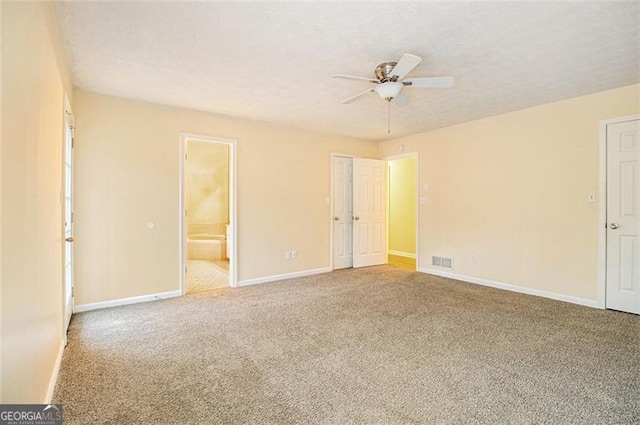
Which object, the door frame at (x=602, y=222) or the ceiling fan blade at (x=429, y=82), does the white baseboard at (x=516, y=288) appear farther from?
the ceiling fan blade at (x=429, y=82)

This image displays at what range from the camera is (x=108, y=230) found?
3.65 meters

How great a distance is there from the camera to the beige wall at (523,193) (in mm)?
3686

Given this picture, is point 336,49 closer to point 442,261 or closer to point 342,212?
point 342,212

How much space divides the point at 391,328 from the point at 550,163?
3045 millimetres

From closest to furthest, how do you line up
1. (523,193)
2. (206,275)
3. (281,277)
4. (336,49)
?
(336,49) < (523,193) < (281,277) < (206,275)

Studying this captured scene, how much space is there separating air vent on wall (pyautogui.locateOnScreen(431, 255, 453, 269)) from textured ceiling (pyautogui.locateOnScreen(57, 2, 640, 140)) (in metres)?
2.50

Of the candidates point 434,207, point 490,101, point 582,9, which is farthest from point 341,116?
point 582,9

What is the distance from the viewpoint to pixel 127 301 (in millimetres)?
3768

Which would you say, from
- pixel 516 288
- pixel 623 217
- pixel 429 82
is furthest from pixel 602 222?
pixel 429 82

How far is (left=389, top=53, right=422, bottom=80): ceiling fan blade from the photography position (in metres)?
2.24

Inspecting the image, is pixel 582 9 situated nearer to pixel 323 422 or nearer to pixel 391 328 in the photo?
pixel 391 328

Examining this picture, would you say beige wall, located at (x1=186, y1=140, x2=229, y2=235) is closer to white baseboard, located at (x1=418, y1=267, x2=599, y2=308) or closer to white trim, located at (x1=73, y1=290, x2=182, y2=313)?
white trim, located at (x1=73, y1=290, x2=182, y2=313)

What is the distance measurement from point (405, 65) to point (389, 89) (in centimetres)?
36

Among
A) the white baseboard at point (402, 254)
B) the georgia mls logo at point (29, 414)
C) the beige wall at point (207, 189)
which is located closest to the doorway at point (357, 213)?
the white baseboard at point (402, 254)
